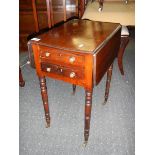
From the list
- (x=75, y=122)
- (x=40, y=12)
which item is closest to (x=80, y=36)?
(x=75, y=122)

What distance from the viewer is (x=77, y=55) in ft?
3.80

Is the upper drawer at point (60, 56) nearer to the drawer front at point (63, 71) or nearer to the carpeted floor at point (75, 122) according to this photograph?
the drawer front at point (63, 71)

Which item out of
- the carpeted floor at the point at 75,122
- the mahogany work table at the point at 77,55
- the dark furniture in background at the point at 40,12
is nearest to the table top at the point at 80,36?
the mahogany work table at the point at 77,55

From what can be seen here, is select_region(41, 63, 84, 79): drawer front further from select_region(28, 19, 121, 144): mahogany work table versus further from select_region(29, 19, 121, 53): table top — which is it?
select_region(29, 19, 121, 53): table top

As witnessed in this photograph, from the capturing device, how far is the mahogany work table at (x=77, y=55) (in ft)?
3.80

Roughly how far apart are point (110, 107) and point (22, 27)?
1576mm

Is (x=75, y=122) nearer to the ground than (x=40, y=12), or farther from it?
nearer to the ground

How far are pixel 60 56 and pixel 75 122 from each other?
→ 651 mm

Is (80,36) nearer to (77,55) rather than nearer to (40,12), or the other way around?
(77,55)

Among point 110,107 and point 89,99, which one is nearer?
point 89,99

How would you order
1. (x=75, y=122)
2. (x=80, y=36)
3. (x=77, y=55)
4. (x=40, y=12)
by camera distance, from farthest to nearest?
(x=40, y=12) < (x=75, y=122) < (x=80, y=36) < (x=77, y=55)
